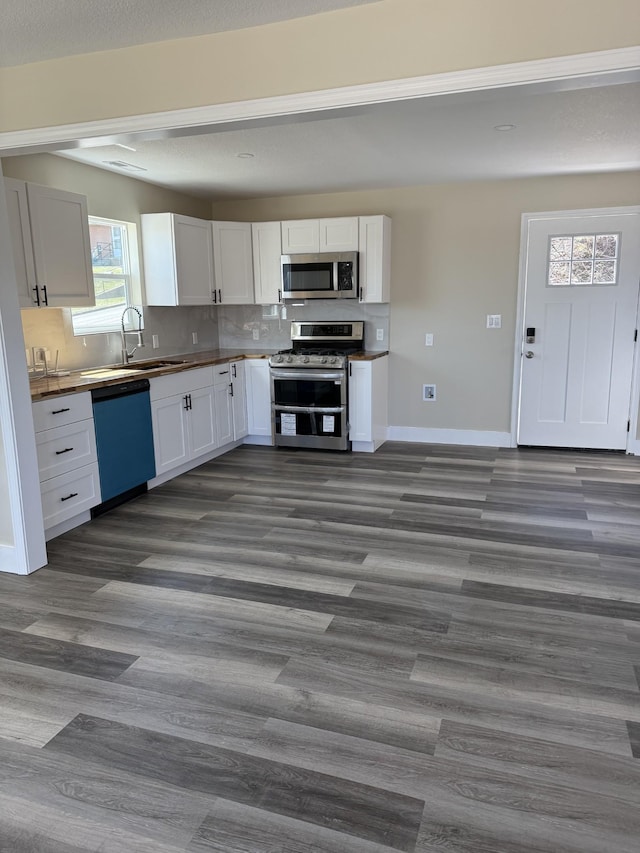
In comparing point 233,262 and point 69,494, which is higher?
point 233,262

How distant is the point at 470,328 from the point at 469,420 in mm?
887

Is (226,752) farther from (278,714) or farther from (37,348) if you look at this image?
(37,348)

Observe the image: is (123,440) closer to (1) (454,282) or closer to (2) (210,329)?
(2) (210,329)

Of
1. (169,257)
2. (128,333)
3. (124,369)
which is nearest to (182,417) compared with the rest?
(124,369)

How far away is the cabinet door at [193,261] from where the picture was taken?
207 inches

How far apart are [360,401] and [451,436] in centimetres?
108

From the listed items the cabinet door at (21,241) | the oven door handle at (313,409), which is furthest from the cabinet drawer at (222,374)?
the cabinet door at (21,241)

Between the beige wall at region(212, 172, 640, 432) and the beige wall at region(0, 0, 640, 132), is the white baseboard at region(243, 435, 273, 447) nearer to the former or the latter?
the beige wall at region(212, 172, 640, 432)

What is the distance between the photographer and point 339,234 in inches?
220

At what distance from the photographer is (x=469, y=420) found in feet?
19.2

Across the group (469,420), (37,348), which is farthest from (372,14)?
(469,420)

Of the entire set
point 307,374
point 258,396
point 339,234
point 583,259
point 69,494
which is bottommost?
point 69,494

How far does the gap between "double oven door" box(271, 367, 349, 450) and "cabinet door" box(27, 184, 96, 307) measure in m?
2.02

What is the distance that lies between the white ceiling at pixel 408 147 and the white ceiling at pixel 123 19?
0.36 meters
